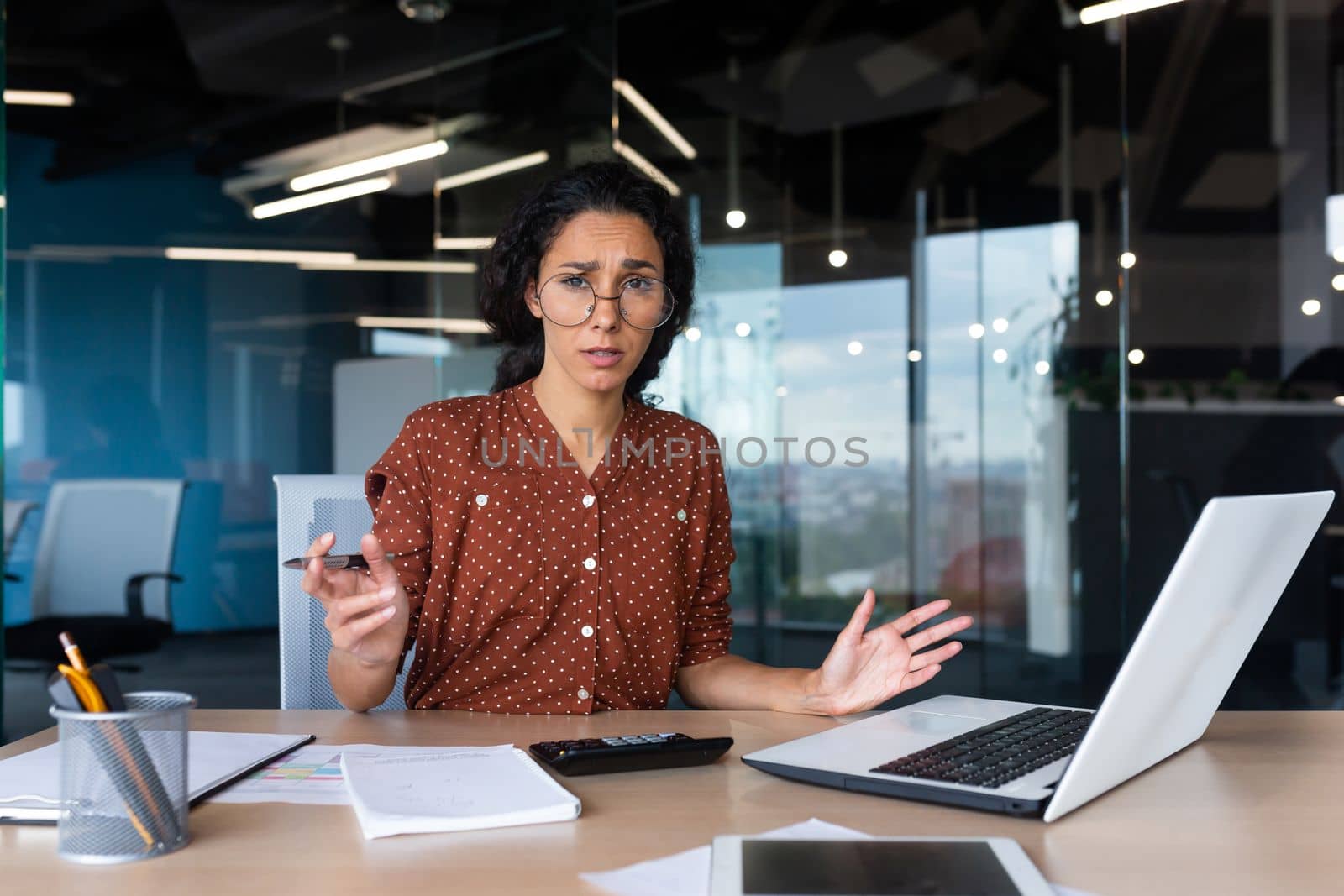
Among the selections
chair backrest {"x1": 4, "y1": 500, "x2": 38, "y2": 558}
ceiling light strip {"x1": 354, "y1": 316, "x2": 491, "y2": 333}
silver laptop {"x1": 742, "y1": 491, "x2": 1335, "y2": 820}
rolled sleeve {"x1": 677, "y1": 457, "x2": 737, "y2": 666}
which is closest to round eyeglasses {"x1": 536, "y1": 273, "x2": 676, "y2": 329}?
rolled sleeve {"x1": 677, "y1": 457, "x2": 737, "y2": 666}

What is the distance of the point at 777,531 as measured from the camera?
184 inches

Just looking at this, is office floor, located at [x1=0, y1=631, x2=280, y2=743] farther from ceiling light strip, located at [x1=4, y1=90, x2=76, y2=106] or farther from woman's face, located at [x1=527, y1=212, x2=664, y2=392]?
woman's face, located at [x1=527, y1=212, x2=664, y2=392]

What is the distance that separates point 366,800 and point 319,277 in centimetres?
387

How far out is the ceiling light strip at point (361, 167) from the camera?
4.52 meters

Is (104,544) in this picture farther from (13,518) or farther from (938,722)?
(938,722)

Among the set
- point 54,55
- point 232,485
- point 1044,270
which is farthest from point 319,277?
point 1044,270

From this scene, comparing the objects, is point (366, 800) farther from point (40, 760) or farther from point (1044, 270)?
point (1044, 270)

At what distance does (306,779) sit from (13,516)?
3.79 meters

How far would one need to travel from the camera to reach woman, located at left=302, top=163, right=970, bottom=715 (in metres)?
1.64

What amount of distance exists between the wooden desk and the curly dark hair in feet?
3.22

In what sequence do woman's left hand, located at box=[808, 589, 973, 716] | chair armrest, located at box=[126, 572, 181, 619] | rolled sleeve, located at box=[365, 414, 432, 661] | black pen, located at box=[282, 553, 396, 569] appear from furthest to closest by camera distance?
chair armrest, located at box=[126, 572, 181, 619] → rolled sleeve, located at box=[365, 414, 432, 661] → woman's left hand, located at box=[808, 589, 973, 716] → black pen, located at box=[282, 553, 396, 569]

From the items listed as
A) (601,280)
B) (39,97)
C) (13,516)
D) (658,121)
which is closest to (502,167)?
(658,121)

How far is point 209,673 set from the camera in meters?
4.40

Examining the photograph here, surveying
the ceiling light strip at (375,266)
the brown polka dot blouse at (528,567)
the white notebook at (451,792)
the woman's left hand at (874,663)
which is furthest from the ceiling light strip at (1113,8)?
the white notebook at (451,792)
